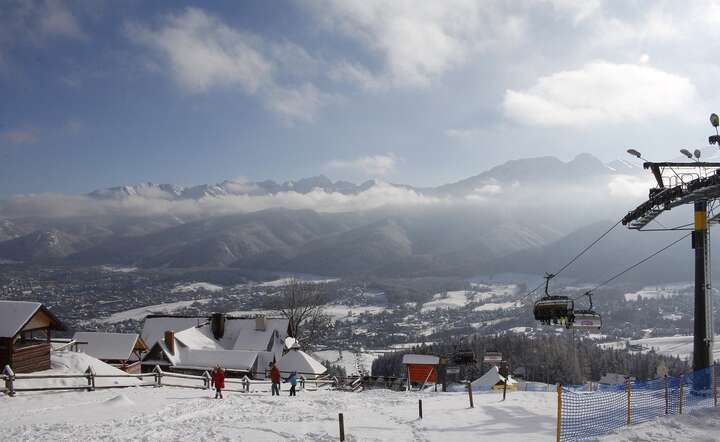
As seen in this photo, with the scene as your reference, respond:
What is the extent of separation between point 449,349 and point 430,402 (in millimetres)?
125465

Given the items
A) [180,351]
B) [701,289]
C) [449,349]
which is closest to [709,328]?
[701,289]

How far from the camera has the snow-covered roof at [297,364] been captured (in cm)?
4606

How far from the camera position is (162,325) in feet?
187

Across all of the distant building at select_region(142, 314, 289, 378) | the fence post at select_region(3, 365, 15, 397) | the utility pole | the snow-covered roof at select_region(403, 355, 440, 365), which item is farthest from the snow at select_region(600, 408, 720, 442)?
the snow-covered roof at select_region(403, 355, 440, 365)

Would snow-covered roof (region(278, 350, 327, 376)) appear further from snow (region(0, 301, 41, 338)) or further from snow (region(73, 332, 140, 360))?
snow (region(0, 301, 41, 338))

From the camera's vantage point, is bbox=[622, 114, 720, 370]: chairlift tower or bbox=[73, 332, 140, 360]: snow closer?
bbox=[622, 114, 720, 370]: chairlift tower

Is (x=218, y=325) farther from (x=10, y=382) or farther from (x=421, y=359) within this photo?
(x=10, y=382)

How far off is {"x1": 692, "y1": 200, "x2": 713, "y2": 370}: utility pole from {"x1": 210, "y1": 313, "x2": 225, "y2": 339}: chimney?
44.7 m

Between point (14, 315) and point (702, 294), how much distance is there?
1403 inches

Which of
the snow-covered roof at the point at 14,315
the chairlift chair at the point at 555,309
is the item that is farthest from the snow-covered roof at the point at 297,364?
the chairlift chair at the point at 555,309

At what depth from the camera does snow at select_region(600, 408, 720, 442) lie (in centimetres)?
1512

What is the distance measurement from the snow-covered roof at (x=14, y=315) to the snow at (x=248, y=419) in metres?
6.93

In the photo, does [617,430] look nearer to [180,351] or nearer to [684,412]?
[684,412]

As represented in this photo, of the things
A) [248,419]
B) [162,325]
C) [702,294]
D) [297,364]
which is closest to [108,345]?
[162,325]
